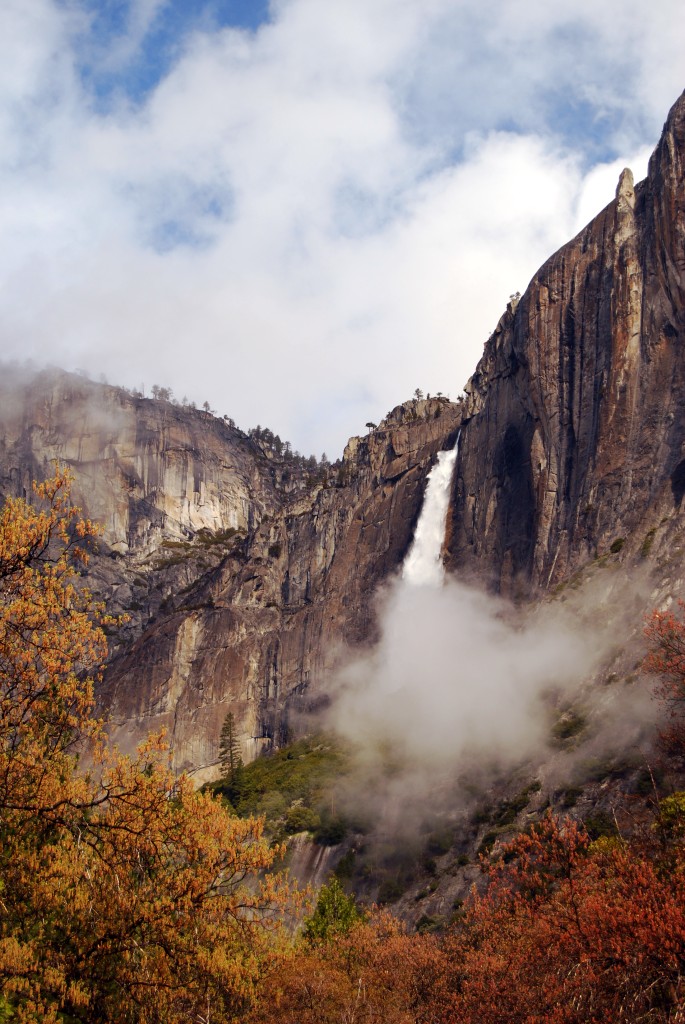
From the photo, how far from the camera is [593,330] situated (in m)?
90.0

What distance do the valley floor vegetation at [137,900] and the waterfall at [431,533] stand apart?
86865 mm

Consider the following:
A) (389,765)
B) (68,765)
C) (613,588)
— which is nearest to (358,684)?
(389,765)

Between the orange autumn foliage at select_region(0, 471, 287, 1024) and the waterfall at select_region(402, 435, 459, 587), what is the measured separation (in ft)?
315

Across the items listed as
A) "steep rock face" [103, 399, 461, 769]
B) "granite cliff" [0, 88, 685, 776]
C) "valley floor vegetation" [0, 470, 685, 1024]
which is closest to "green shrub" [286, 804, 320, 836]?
"steep rock face" [103, 399, 461, 769]

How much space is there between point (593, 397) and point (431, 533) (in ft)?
125

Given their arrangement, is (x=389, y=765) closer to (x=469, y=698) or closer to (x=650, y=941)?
(x=469, y=698)

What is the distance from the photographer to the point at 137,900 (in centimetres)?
1877

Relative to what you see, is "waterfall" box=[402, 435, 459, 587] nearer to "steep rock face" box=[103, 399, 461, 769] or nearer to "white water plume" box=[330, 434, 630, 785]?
"white water plume" box=[330, 434, 630, 785]

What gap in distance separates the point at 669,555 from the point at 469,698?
2891cm

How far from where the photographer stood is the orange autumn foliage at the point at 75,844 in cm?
1695

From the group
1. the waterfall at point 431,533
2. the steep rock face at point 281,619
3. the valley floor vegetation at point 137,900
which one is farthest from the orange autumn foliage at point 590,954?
the steep rock face at point 281,619

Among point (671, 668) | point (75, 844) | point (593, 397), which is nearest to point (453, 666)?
point (593, 397)

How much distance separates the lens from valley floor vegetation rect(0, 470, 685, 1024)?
1708 centimetres

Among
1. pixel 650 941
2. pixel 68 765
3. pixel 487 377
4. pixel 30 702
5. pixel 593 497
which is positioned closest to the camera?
pixel 30 702
